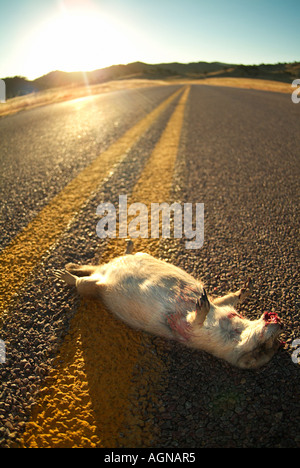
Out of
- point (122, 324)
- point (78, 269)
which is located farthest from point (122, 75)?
point (122, 324)

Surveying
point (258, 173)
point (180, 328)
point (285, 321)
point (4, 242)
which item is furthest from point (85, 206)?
point (258, 173)

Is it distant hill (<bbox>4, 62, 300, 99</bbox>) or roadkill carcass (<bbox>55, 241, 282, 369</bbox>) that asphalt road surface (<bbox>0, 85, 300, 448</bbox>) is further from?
distant hill (<bbox>4, 62, 300, 99</bbox>)

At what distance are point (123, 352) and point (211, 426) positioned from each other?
612 millimetres

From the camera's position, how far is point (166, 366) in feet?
5.21

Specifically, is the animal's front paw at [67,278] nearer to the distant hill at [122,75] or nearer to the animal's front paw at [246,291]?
the animal's front paw at [246,291]

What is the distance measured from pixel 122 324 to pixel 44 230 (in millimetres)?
1319

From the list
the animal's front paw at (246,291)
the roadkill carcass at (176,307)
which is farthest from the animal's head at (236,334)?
the animal's front paw at (246,291)

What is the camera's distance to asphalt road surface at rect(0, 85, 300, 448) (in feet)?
4.34

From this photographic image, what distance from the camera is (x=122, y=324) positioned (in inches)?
75.1

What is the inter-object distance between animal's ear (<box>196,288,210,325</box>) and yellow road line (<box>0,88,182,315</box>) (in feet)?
4.30

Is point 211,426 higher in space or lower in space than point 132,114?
lower

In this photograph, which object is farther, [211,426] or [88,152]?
[88,152]

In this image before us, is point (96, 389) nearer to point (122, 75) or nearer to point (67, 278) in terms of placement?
point (67, 278)
